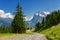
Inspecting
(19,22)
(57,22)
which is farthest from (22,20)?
(57,22)

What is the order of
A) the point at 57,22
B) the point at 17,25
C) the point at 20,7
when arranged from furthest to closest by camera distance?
the point at 57,22
the point at 20,7
the point at 17,25

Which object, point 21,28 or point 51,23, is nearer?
point 21,28

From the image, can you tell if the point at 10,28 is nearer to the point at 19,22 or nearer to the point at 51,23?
the point at 19,22

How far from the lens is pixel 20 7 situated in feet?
285

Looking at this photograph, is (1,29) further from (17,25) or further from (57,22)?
(57,22)

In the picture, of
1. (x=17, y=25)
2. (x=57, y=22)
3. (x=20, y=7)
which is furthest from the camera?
(x=57, y=22)

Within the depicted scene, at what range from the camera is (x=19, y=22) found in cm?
8050

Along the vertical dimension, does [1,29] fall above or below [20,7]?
below

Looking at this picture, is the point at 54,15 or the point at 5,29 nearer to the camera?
the point at 5,29

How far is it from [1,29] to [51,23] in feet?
206

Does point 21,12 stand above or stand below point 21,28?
above

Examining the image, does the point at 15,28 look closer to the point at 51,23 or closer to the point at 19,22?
the point at 19,22

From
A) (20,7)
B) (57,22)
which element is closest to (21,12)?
(20,7)

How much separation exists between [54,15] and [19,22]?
62872 mm
